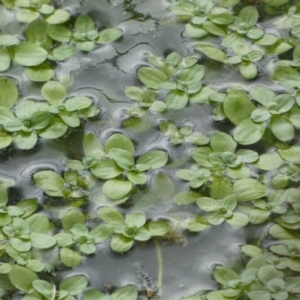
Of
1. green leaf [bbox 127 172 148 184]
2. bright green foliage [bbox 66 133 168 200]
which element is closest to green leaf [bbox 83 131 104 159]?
bright green foliage [bbox 66 133 168 200]

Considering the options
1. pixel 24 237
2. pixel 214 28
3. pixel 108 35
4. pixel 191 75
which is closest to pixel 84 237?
pixel 24 237

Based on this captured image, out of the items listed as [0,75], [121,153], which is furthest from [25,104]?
[121,153]

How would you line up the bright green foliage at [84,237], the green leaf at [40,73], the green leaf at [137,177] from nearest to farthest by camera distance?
the bright green foliage at [84,237], the green leaf at [137,177], the green leaf at [40,73]

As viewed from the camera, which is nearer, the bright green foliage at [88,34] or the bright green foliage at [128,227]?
the bright green foliage at [128,227]

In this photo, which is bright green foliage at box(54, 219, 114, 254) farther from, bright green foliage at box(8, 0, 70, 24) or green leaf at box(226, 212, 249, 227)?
bright green foliage at box(8, 0, 70, 24)

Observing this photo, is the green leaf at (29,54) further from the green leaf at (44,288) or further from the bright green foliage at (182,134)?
the green leaf at (44,288)

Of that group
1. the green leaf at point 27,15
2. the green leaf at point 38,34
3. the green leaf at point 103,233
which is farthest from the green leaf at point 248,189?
the green leaf at point 27,15
